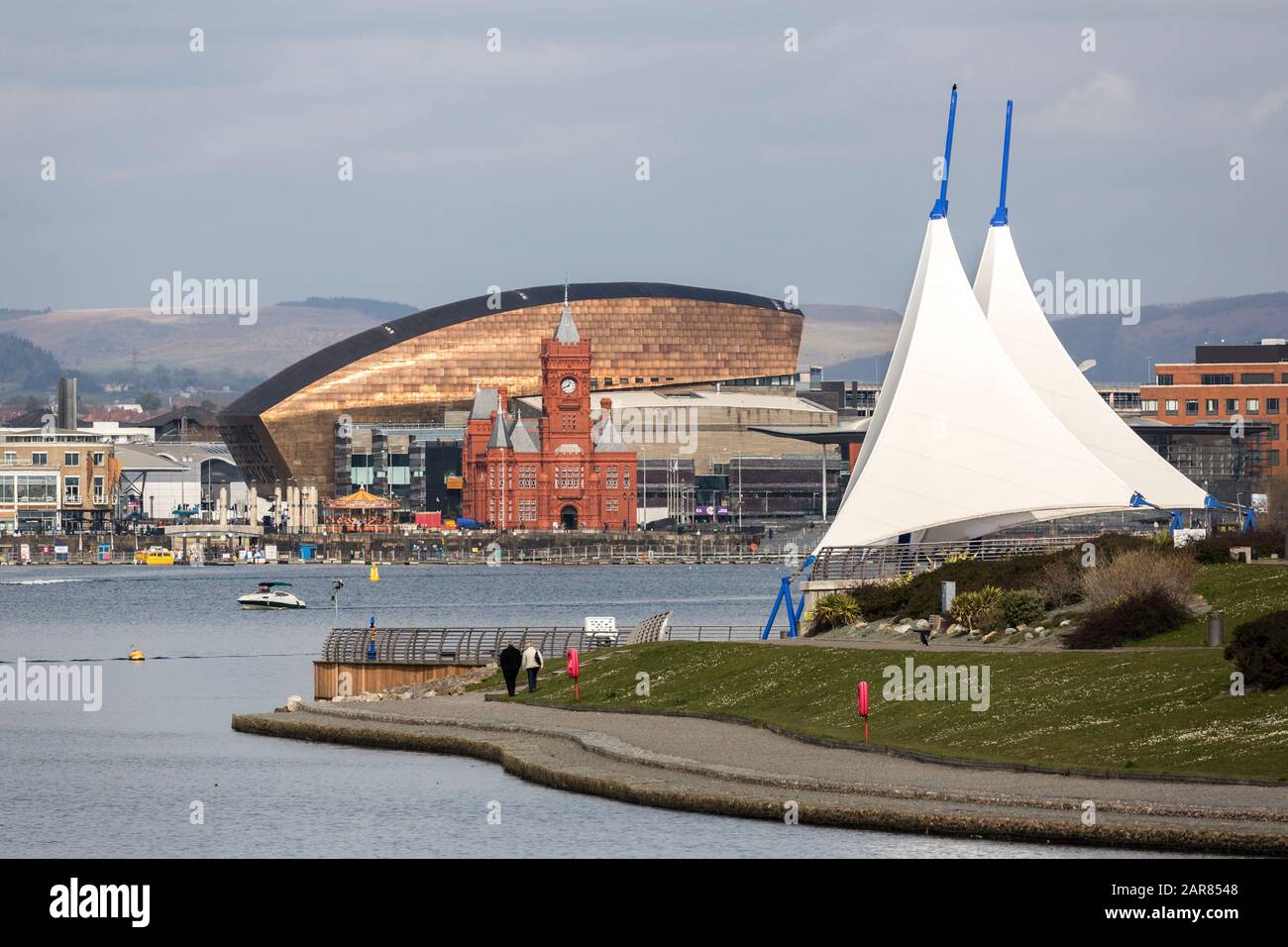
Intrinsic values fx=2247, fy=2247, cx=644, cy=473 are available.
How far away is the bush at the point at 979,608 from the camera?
48.5m

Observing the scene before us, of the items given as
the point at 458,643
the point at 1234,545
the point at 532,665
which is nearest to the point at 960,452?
the point at 1234,545

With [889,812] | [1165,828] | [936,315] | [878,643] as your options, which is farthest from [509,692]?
[936,315]

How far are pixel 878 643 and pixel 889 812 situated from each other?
18.3 m

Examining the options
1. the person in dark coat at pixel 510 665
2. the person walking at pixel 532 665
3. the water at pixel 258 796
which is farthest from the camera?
the person walking at pixel 532 665

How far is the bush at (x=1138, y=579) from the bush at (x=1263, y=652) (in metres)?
8.66

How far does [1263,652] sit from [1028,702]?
4839mm

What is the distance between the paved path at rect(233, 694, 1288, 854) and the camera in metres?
28.9

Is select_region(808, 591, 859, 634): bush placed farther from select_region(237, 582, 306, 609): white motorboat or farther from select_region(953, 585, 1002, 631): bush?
select_region(237, 582, 306, 609): white motorboat

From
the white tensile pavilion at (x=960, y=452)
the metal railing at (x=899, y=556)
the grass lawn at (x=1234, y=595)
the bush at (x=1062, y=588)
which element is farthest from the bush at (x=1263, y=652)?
the white tensile pavilion at (x=960, y=452)

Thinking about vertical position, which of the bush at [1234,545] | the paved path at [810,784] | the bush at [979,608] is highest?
the bush at [1234,545]

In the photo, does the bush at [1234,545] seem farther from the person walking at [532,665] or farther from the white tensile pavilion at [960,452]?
the person walking at [532,665]

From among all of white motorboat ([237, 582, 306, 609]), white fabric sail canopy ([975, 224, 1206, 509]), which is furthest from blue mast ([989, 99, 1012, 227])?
white motorboat ([237, 582, 306, 609])

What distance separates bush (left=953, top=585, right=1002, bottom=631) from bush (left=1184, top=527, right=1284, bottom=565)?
664cm

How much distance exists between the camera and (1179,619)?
43406 mm
